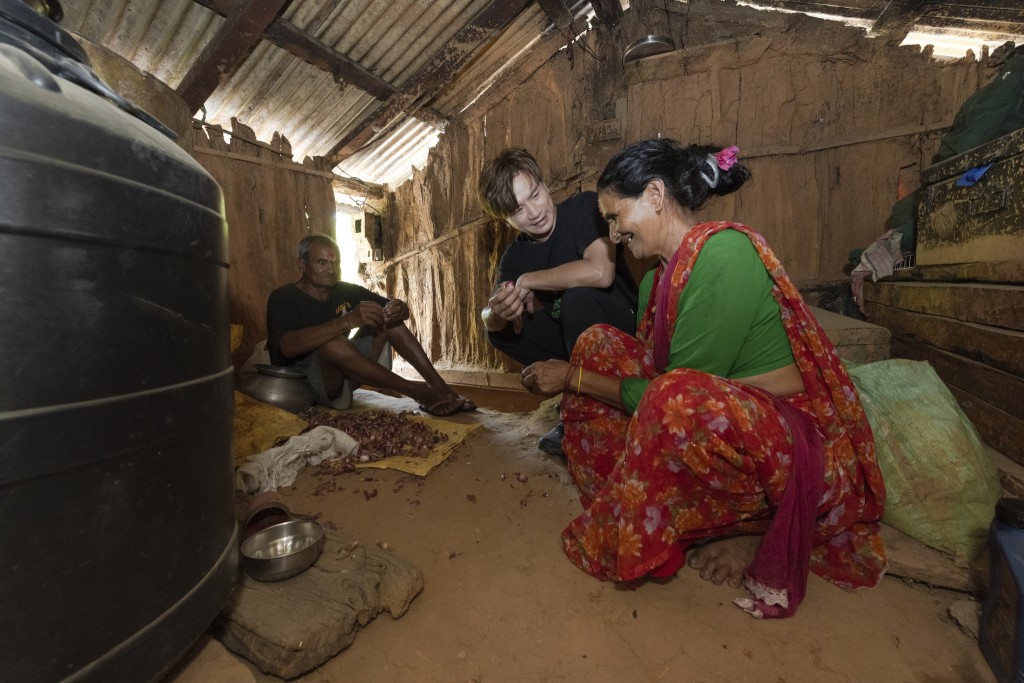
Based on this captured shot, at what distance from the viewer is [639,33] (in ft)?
12.7

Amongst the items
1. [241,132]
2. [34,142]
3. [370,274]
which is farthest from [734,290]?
[370,274]

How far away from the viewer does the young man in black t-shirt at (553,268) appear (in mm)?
2557

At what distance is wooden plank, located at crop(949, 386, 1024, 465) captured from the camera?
171 cm

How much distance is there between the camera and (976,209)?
2117 millimetres

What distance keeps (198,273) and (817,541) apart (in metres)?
2.01

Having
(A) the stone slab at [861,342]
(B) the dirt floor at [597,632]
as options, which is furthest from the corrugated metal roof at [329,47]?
(B) the dirt floor at [597,632]

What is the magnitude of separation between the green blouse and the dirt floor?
0.77 m

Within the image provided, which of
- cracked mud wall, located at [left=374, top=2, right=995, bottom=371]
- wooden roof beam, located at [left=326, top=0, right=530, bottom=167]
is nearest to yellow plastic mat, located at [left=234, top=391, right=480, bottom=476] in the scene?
cracked mud wall, located at [left=374, top=2, right=995, bottom=371]

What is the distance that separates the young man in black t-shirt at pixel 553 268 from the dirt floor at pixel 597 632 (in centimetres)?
107

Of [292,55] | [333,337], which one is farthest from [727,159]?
[292,55]

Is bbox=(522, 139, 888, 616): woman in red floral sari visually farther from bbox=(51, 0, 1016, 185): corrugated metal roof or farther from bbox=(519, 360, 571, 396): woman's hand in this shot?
bbox=(51, 0, 1016, 185): corrugated metal roof

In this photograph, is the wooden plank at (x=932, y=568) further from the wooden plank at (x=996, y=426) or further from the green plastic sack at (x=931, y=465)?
the wooden plank at (x=996, y=426)

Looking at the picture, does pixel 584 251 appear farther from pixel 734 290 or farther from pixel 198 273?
pixel 198 273

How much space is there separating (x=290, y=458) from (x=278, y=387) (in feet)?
3.33
